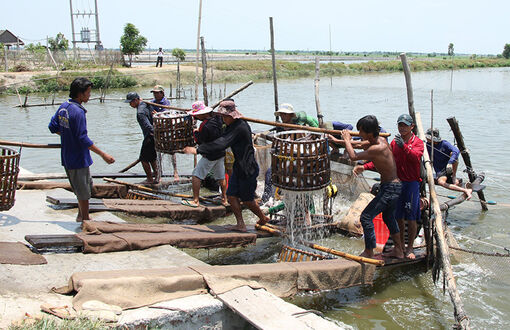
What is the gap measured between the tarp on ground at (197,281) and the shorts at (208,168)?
2.68 meters

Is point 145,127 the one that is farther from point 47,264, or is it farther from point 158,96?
point 47,264

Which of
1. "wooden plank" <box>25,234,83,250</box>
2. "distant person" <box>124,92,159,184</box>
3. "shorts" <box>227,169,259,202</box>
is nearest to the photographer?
"wooden plank" <box>25,234,83,250</box>

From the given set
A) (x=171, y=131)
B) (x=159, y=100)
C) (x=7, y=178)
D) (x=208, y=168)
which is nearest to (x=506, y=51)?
(x=159, y=100)

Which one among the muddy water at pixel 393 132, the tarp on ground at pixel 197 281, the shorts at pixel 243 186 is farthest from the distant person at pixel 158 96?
the tarp on ground at pixel 197 281

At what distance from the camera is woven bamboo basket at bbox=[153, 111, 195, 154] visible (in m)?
7.88

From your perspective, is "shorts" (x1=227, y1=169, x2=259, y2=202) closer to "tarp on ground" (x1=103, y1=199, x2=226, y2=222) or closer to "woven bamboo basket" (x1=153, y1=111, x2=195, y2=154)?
"tarp on ground" (x1=103, y1=199, x2=226, y2=222)

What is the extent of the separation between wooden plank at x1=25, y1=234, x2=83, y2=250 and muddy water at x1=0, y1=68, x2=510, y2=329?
2084 mm

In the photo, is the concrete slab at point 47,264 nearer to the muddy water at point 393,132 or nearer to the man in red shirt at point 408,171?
the muddy water at point 393,132

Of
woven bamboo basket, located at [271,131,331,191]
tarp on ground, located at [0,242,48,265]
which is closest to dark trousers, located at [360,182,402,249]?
woven bamboo basket, located at [271,131,331,191]

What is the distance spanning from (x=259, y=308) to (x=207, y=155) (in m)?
3.50

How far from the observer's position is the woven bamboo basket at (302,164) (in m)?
5.59

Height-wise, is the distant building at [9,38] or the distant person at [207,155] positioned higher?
the distant building at [9,38]

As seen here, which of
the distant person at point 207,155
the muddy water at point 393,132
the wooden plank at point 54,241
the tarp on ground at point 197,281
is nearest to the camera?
the tarp on ground at point 197,281

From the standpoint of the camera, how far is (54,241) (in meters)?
5.00
